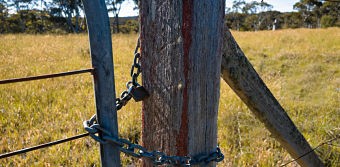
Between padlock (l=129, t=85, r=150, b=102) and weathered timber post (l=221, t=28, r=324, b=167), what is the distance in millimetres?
367

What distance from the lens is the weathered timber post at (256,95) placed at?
1.06m

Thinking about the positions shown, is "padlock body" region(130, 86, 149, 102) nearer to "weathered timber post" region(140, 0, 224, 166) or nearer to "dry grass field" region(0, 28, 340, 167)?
"weathered timber post" region(140, 0, 224, 166)

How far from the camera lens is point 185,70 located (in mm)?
779

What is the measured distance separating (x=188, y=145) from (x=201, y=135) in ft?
0.19

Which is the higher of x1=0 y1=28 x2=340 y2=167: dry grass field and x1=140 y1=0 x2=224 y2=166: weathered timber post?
x1=140 y1=0 x2=224 y2=166: weathered timber post

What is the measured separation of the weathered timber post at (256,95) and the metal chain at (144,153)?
0.33 meters

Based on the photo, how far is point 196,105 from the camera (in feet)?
2.70

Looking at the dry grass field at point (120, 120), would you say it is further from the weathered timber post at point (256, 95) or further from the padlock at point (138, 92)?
the padlock at point (138, 92)

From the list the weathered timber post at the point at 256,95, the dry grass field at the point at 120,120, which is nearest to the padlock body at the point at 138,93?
the weathered timber post at the point at 256,95

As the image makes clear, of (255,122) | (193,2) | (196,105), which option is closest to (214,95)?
(196,105)

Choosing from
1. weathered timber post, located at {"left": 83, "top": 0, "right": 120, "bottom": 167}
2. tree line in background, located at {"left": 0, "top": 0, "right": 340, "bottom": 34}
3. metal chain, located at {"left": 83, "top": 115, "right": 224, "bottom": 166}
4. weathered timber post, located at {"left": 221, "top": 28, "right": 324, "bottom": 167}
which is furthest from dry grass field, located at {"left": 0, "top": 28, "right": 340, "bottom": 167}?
tree line in background, located at {"left": 0, "top": 0, "right": 340, "bottom": 34}

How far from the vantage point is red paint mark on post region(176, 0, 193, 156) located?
74 cm

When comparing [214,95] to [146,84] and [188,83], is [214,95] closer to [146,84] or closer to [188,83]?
[188,83]

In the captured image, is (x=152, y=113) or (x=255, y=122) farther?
(x=255, y=122)
